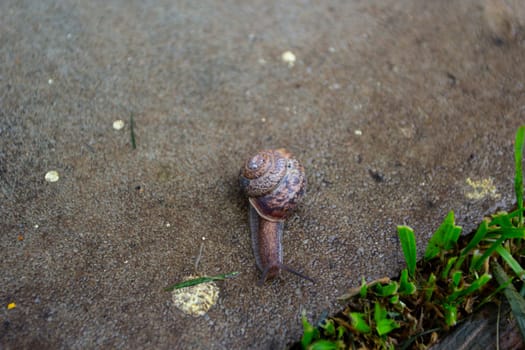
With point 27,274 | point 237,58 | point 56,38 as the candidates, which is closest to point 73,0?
point 56,38

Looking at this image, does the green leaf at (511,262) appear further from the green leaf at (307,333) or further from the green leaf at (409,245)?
the green leaf at (307,333)

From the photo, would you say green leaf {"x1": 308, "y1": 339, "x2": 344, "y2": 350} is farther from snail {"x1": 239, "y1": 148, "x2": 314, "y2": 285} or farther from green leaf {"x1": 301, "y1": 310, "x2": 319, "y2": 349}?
snail {"x1": 239, "y1": 148, "x2": 314, "y2": 285}

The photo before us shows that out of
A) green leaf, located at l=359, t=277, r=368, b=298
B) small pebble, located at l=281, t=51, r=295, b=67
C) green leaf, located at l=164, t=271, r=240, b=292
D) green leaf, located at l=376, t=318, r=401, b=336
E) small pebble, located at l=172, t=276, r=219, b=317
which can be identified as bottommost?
small pebble, located at l=172, t=276, r=219, b=317

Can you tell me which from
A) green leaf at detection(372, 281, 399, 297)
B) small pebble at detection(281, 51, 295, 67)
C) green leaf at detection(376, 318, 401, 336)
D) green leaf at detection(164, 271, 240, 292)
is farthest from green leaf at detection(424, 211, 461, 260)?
small pebble at detection(281, 51, 295, 67)

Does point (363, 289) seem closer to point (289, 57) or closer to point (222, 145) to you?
point (222, 145)

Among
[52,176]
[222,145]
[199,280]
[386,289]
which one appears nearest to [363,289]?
[386,289]

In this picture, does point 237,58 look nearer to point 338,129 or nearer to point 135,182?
point 338,129
